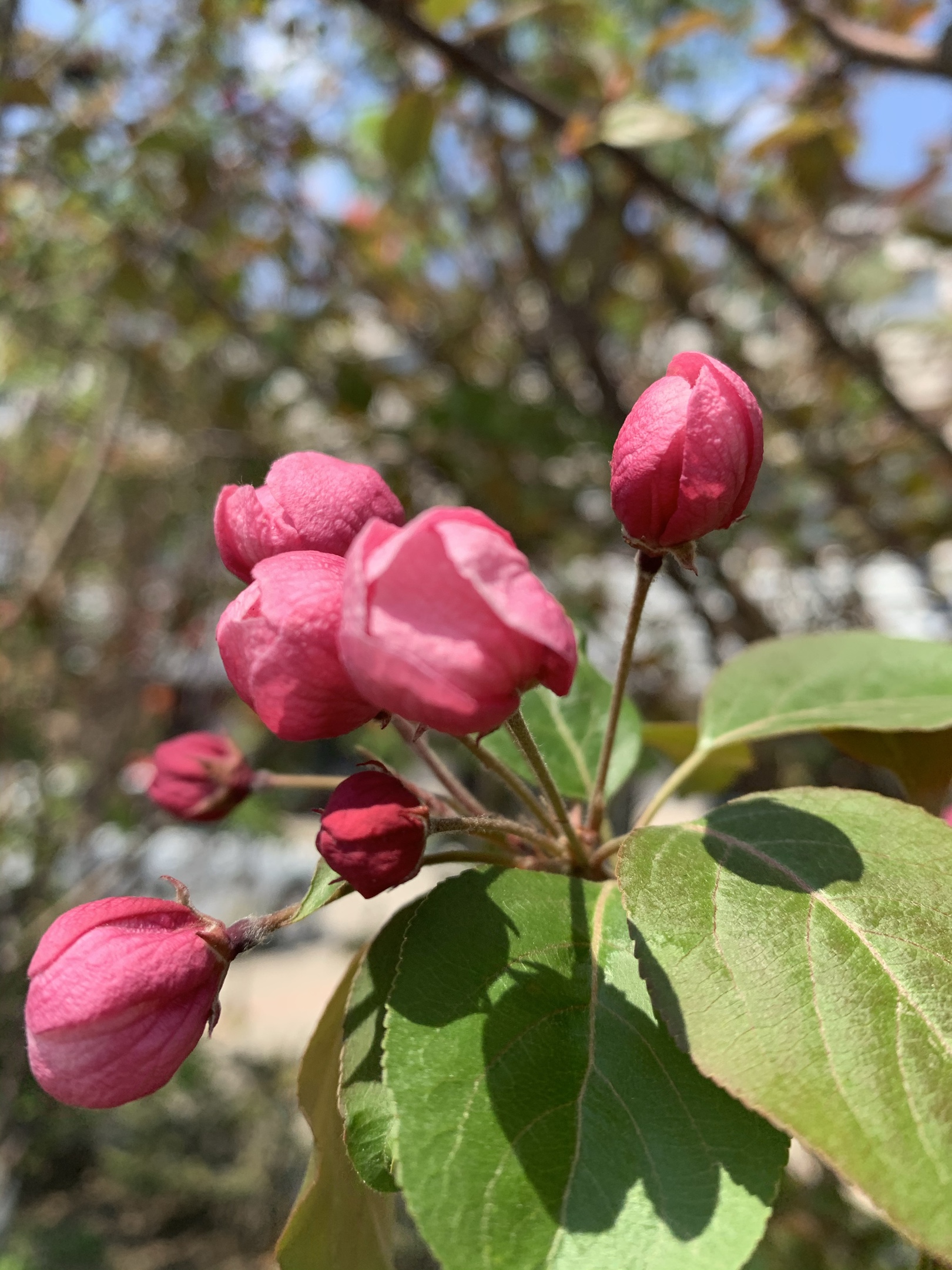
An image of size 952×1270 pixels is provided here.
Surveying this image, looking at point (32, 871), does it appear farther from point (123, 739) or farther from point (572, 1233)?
point (572, 1233)

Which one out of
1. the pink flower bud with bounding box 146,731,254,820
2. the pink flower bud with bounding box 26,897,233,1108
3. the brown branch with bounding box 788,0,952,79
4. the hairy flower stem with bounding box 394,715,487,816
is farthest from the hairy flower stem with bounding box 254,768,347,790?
the brown branch with bounding box 788,0,952,79

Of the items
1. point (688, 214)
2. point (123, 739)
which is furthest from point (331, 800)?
point (123, 739)

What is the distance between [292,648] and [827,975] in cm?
42

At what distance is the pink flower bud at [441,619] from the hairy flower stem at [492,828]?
0.53 feet

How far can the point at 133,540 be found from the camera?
488 cm

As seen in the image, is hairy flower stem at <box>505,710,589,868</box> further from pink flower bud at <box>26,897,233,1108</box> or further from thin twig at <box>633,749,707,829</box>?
pink flower bud at <box>26,897,233,1108</box>

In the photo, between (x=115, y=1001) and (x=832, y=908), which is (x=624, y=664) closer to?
(x=832, y=908)

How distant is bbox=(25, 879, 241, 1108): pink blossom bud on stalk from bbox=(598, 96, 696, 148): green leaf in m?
1.59

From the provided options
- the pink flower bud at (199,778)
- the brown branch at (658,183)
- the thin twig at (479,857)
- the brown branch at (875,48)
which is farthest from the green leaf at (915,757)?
the brown branch at (658,183)

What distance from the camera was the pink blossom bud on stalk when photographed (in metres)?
0.64

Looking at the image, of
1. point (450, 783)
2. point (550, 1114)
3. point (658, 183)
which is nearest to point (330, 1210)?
point (550, 1114)

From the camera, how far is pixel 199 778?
107 centimetres

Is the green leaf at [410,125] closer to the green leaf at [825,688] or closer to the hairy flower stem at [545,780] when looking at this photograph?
the green leaf at [825,688]

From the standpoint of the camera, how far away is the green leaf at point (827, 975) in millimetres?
516
